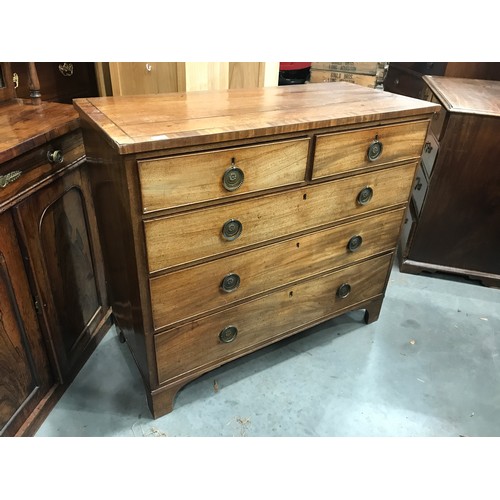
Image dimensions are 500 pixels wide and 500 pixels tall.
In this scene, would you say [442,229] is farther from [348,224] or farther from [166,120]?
[166,120]

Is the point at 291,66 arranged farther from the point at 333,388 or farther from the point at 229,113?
the point at 333,388

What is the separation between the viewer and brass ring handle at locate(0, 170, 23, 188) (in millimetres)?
1026

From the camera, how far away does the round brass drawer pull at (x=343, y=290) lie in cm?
167

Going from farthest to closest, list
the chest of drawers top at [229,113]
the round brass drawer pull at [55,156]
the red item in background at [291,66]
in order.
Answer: the red item in background at [291,66] < the round brass drawer pull at [55,156] < the chest of drawers top at [229,113]

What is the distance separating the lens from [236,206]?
3.87 ft

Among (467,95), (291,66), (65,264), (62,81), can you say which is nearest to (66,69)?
(62,81)

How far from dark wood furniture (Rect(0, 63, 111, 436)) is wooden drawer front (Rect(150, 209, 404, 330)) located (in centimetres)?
40

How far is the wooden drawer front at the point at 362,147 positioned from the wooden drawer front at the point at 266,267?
23cm

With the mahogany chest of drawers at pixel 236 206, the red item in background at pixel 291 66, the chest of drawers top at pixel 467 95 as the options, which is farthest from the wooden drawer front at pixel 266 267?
the red item in background at pixel 291 66

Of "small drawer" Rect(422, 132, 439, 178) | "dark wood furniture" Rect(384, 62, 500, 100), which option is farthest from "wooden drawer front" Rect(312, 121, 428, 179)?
"dark wood furniture" Rect(384, 62, 500, 100)

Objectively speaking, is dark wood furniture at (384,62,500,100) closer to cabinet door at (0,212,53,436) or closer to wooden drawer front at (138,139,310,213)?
wooden drawer front at (138,139,310,213)

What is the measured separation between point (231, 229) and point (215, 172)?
0.64 ft

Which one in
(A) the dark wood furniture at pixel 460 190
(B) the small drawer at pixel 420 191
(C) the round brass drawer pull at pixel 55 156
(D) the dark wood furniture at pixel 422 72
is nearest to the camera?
(C) the round brass drawer pull at pixel 55 156

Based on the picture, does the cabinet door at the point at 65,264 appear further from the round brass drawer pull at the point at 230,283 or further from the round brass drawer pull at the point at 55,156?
the round brass drawer pull at the point at 230,283
